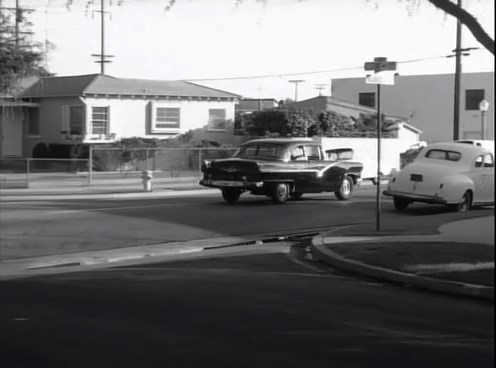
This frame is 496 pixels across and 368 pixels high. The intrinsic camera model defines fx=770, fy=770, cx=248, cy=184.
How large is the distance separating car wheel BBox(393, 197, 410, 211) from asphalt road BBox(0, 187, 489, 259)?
235 mm

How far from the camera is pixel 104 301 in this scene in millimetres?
9062

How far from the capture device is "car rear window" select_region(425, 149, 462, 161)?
19.4m

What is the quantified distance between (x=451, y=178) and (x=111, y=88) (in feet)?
80.4

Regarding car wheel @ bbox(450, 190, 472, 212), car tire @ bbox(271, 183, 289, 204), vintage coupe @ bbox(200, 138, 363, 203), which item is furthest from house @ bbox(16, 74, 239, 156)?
car wheel @ bbox(450, 190, 472, 212)

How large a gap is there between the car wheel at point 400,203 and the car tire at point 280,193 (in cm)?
322

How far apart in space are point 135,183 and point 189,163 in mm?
4822

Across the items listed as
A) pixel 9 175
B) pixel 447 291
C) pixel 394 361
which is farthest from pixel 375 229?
pixel 9 175

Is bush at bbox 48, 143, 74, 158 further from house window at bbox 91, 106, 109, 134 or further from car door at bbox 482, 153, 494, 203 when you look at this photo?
car door at bbox 482, 153, 494, 203

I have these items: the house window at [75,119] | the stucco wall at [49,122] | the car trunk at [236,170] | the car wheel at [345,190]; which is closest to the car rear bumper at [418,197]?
the car wheel at [345,190]

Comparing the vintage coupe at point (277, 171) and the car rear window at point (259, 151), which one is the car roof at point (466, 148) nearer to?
the vintage coupe at point (277, 171)

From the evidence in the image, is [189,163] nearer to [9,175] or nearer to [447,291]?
[9,175]

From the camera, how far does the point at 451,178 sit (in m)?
18.7

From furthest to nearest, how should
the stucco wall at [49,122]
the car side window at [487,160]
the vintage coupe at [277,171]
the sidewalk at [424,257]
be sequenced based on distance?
the stucco wall at [49,122] → the vintage coupe at [277,171] → the car side window at [487,160] → the sidewalk at [424,257]

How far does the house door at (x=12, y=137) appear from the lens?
1633 inches
